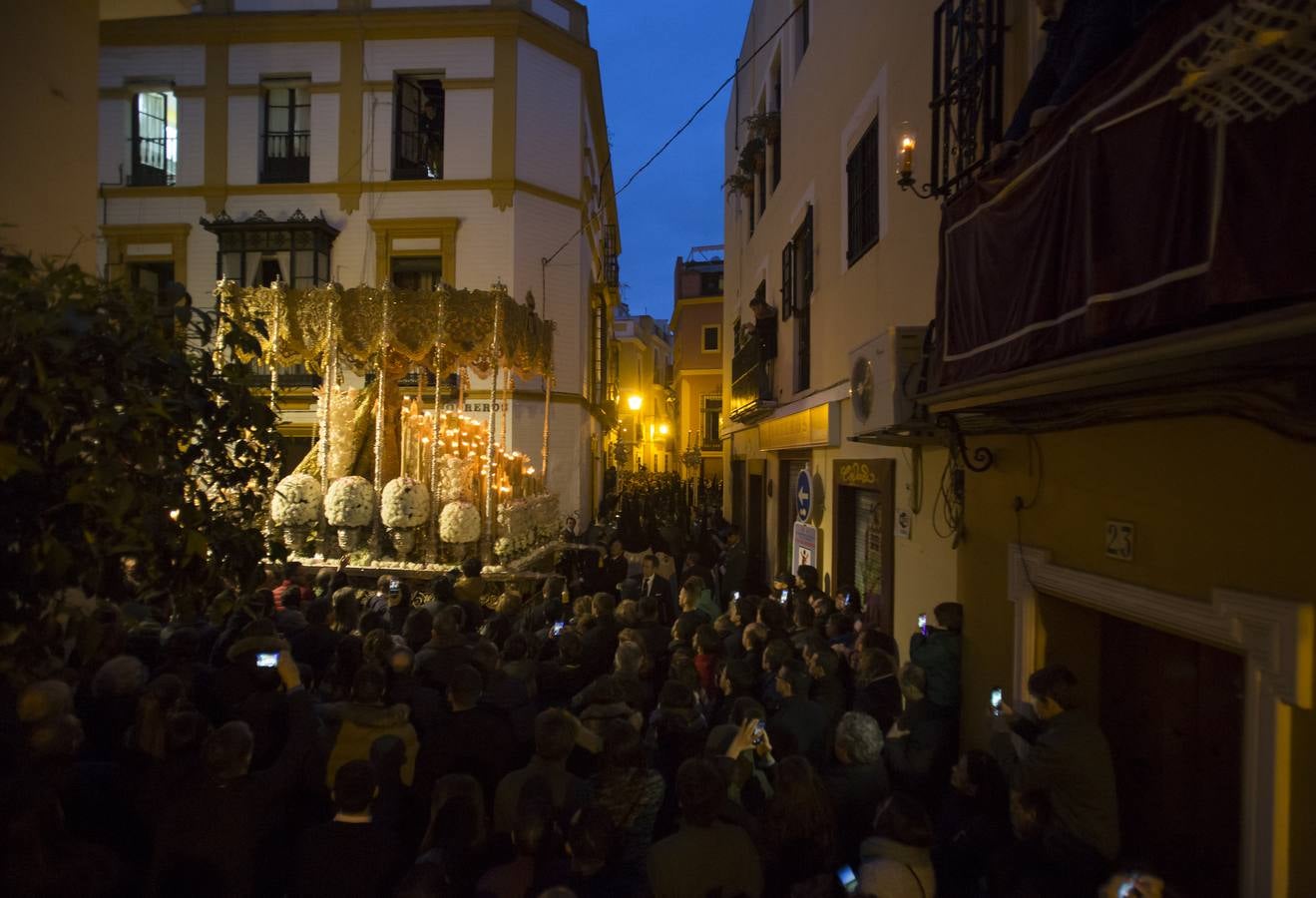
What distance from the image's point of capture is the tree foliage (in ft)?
7.21

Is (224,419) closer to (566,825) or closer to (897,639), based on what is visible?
(566,825)

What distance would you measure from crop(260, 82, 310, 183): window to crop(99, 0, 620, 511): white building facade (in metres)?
0.04

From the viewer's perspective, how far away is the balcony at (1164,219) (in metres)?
2.30

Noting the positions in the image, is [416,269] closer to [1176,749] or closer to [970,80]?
[970,80]

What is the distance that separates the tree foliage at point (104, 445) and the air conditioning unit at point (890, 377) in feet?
13.7

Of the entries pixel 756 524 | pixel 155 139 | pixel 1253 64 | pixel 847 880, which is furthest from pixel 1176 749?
pixel 155 139

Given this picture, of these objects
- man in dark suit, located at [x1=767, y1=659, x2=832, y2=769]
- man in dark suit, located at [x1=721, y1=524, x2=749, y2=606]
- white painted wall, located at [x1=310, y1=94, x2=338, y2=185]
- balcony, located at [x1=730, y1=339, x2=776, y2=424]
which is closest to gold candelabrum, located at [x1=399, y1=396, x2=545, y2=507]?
man in dark suit, located at [x1=721, y1=524, x2=749, y2=606]

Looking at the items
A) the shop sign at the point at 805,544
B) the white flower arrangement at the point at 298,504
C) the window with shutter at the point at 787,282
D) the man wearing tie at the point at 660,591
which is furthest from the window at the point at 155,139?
the shop sign at the point at 805,544

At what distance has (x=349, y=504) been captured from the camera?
401 inches

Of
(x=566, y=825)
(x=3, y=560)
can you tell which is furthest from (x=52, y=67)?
(x=566, y=825)

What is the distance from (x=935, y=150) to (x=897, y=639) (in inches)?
168

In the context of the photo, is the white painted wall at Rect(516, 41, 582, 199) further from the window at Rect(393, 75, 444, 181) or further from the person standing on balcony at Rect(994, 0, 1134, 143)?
the person standing on balcony at Rect(994, 0, 1134, 143)

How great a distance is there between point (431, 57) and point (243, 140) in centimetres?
537

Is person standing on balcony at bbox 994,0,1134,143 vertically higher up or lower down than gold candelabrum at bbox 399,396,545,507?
higher up
